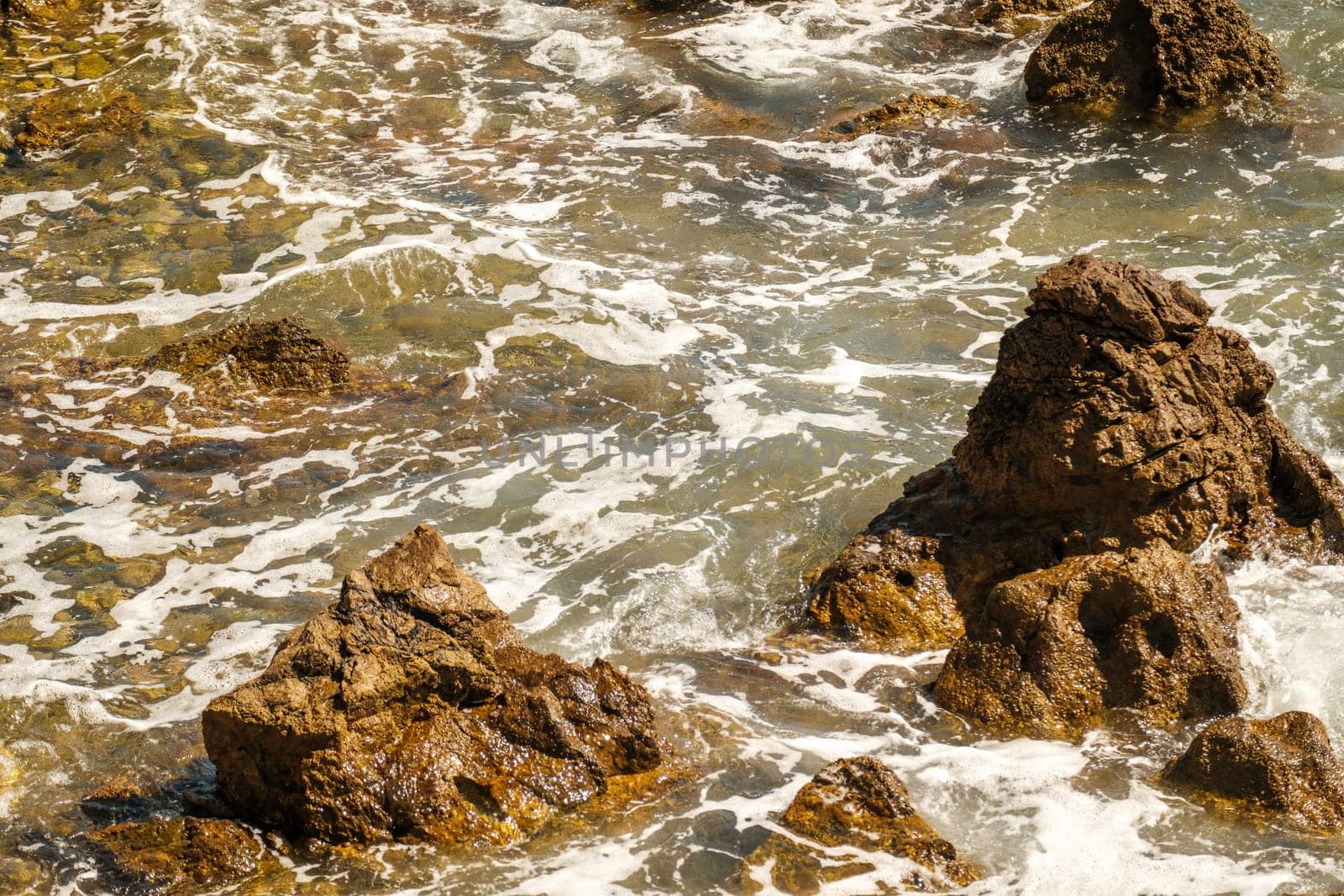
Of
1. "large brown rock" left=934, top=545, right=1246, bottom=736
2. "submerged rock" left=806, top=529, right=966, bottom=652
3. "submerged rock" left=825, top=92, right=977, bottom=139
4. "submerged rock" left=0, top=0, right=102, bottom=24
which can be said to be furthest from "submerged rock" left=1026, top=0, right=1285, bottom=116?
"submerged rock" left=0, top=0, right=102, bottom=24

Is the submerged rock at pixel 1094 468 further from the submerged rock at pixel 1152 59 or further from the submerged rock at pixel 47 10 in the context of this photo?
the submerged rock at pixel 47 10

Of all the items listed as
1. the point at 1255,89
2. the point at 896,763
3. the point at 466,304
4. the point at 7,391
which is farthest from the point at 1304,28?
the point at 7,391

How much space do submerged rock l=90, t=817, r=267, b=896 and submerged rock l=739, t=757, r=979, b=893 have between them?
159cm

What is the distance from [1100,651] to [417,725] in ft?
8.38

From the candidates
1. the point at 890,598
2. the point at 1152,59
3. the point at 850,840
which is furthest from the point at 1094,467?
the point at 1152,59

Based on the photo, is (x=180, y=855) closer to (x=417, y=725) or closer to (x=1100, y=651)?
(x=417, y=725)

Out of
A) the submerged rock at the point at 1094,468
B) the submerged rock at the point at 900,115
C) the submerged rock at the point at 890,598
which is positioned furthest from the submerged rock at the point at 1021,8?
the submerged rock at the point at 890,598

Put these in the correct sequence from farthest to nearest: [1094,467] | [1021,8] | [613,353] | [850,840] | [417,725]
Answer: [1021,8] < [613,353] < [1094,467] < [417,725] < [850,840]

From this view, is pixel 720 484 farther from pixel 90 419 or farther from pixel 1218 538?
pixel 90 419

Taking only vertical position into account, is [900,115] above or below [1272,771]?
above

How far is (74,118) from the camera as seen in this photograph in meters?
12.1

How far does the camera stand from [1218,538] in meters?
5.50

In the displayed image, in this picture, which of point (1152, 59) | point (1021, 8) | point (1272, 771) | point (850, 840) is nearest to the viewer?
point (850, 840)

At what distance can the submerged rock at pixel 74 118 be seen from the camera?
38.5ft
